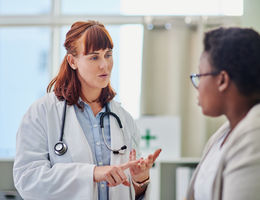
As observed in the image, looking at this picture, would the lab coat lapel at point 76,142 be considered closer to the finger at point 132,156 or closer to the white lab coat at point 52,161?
the white lab coat at point 52,161

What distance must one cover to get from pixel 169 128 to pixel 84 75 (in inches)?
92.2

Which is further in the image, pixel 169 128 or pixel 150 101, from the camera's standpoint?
pixel 150 101

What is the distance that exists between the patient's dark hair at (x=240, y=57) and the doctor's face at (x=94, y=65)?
61 cm

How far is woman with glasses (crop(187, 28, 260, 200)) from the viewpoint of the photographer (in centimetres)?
120

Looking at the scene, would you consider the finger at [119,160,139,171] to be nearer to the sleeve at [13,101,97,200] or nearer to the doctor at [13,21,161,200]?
the doctor at [13,21,161,200]

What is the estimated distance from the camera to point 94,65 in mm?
1809

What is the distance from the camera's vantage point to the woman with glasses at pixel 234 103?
3.93 ft

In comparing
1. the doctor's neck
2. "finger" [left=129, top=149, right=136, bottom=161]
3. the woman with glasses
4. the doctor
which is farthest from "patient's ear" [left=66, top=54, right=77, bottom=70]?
the woman with glasses

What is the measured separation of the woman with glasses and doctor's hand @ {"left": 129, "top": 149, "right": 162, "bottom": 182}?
0.29 metres

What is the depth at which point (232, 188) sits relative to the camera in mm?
1205

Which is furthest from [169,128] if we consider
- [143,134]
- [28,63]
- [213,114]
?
[213,114]

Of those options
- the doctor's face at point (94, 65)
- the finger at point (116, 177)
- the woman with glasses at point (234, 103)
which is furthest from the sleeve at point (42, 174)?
the woman with glasses at point (234, 103)

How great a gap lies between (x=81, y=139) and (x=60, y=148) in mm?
98

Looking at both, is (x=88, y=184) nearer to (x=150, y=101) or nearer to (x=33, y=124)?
(x=33, y=124)
